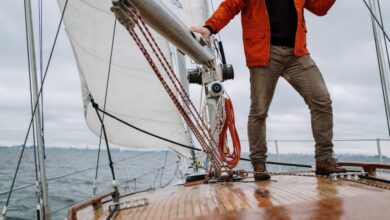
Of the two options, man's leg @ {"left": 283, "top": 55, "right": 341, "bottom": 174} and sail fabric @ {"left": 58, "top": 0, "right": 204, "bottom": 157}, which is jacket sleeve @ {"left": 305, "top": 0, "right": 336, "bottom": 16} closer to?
man's leg @ {"left": 283, "top": 55, "right": 341, "bottom": 174}

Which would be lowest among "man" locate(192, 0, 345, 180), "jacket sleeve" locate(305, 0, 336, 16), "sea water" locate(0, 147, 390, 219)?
"sea water" locate(0, 147, 390, 219)

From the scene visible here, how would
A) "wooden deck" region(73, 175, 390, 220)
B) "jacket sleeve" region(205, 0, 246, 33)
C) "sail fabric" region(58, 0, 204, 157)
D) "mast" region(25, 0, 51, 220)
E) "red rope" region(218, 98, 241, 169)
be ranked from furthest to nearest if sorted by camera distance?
"sail fabric" region(58, 0, 204, 157) → "red rope" region(218, 98, 241, 169) → "jacket sleeve" region(205, 0, 246, 33) → "mast" region(25, 0, 51, 220) → "wooden deck" region(73, 175, 390, 220)

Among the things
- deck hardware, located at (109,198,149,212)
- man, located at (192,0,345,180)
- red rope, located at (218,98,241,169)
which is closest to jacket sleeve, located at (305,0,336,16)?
man, located at (192,0,345,180)

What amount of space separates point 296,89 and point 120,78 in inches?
91.8

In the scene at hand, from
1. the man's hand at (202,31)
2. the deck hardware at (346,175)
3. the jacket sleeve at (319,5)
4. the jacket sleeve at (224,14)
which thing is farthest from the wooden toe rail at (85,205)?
the jacket sleeve at (319,5)

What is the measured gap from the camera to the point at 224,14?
2445 mm

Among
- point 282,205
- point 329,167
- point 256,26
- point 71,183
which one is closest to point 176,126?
point 256,26

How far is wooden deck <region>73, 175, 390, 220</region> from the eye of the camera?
125 centimetres

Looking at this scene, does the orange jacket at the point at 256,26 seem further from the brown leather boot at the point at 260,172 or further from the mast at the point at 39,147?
the mast at the point at 39,147

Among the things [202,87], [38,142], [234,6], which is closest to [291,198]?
[234,6]

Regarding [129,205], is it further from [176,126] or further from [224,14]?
[176,126]

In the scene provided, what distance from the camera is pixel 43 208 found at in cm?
222

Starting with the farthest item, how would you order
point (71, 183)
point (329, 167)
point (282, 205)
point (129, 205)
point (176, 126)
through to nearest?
point (71, 183)
point (176, 126)
point (329, 167)
point (129, 205)
point (282, 205)

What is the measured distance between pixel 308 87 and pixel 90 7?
251 cm
